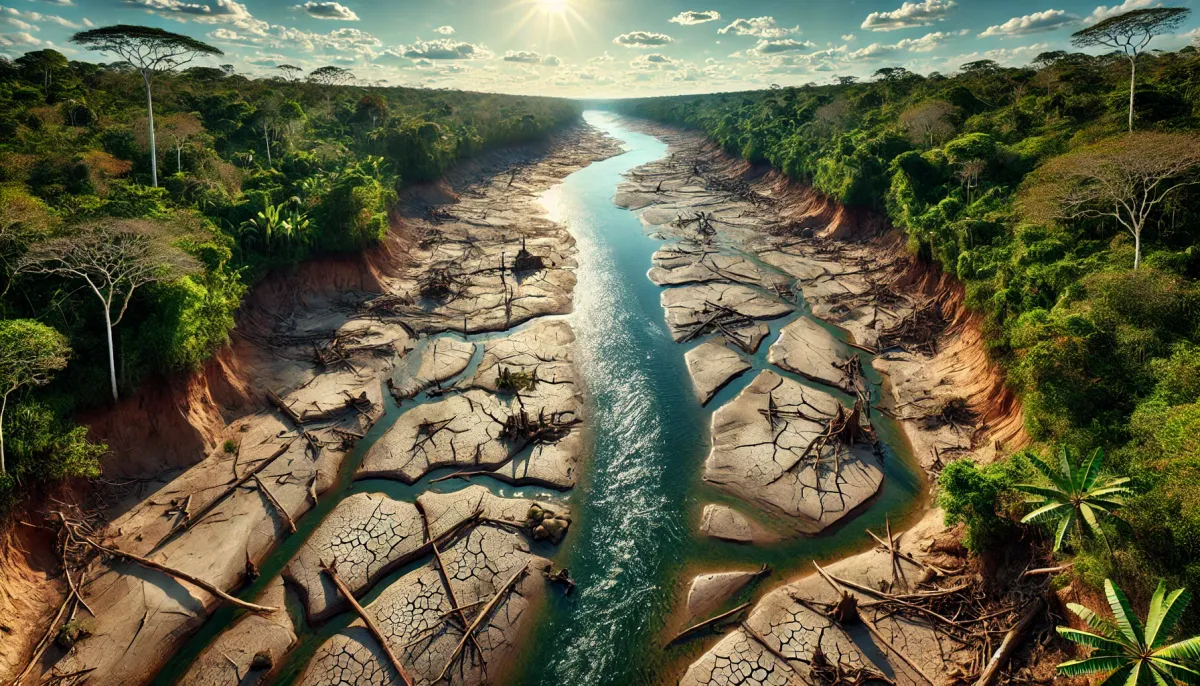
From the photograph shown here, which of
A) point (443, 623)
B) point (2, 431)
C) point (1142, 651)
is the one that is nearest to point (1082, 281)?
point (1142, 651)

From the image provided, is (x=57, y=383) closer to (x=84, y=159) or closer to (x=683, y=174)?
(x=84, y=159)

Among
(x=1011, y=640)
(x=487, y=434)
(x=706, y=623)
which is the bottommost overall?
(x=706, y=623)

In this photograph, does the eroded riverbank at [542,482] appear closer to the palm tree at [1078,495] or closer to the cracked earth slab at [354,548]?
the cracked earth slab at [354,548]

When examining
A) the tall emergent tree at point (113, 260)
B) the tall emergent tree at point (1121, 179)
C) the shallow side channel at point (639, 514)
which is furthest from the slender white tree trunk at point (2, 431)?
the tall emergent tree at point (1121, 179)

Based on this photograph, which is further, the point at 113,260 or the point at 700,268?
the point at 700,268

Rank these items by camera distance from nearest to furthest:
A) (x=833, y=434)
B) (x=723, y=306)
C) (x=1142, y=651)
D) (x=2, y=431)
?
(x=1142, y=651) < (x=2, y=431) < (x=833, y=434) < (x=723, y=306)

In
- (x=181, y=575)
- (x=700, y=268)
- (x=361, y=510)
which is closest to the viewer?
(x=181, y=575)

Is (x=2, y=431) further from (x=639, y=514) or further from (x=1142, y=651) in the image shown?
(x=1142, y=651)
